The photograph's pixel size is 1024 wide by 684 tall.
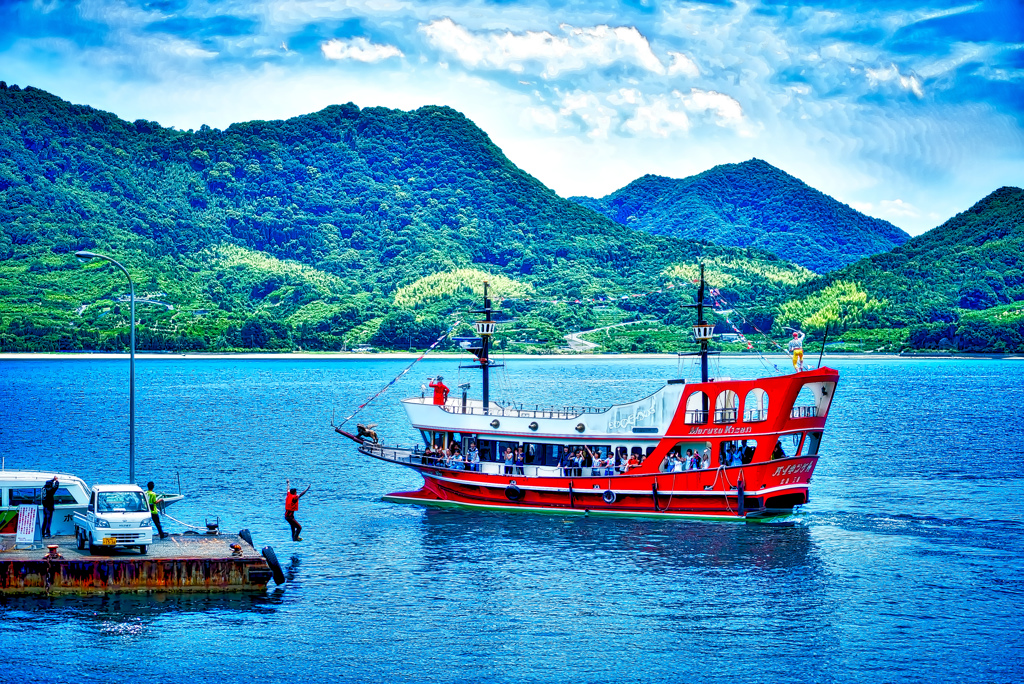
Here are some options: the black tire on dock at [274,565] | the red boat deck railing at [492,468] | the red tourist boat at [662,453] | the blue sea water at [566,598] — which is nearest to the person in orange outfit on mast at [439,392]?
the red tourist boat at [662,453]

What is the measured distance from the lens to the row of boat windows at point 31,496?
42.0 meters

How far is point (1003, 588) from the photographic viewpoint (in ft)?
139

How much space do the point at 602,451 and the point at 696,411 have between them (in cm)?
523

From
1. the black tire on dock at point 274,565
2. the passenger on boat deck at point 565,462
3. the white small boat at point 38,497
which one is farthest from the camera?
the passenger on boat deck at point 565,462

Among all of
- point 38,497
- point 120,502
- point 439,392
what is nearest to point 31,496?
point 38,497

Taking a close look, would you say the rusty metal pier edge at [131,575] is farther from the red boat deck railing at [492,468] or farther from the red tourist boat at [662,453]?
the red tourist boat at [662,453]

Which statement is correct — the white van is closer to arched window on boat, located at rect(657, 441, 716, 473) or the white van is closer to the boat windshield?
the boat windshield

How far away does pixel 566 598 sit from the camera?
40594mm

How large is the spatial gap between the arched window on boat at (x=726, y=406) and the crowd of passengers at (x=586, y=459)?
1.17m

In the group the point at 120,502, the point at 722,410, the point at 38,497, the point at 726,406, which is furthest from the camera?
the point at 726,406

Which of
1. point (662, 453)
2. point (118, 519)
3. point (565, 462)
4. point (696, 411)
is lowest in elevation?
point (118, 519)

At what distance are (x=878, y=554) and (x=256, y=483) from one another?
121 ft

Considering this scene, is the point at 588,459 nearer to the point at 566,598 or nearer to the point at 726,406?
the point at 726,406

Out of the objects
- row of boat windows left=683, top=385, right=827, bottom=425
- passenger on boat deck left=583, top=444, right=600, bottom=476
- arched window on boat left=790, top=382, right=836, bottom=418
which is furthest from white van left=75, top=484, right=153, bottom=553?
arched window on boat left=790, top=382, right=836, bottom=418
